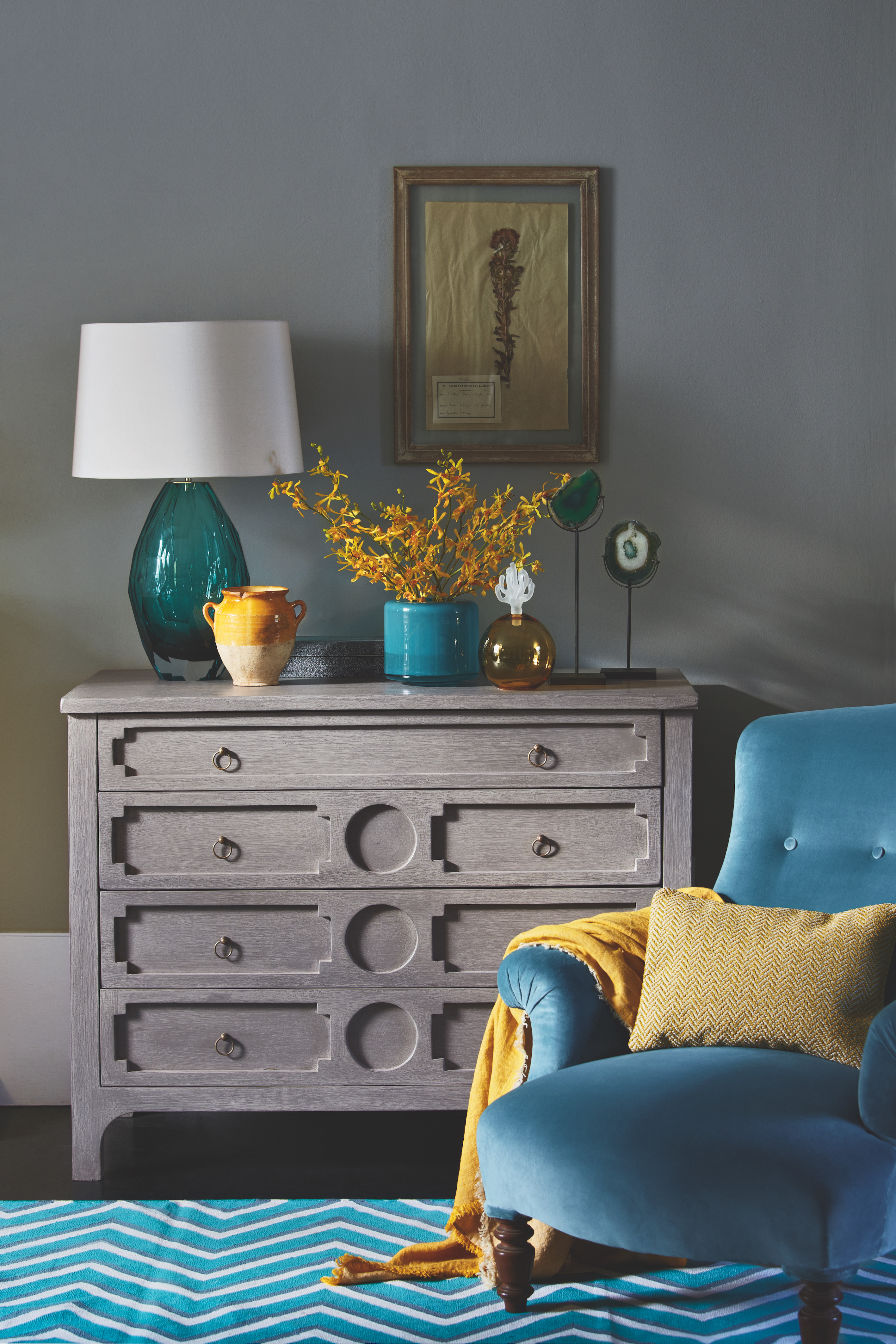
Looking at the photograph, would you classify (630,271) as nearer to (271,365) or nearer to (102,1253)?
(271,365)

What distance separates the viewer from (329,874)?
239 cm

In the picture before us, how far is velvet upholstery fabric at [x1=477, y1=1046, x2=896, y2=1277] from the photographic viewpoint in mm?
1599

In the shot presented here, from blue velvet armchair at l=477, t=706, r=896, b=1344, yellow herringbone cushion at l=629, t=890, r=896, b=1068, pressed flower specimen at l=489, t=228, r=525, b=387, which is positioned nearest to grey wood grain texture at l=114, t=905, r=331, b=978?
blue velvet armchair at l=477, t=706, r=896, b=1344

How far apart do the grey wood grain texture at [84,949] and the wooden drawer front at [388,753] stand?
0.06 metres

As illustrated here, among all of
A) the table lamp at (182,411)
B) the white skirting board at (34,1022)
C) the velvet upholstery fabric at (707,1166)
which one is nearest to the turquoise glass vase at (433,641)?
the table lamp at (182,411)

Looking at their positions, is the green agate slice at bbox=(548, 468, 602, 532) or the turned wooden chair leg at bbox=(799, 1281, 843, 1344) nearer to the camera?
the turned wooden chair leg at bbox=(799, 1281, 843, 1344)

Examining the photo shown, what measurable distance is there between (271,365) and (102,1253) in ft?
5.30

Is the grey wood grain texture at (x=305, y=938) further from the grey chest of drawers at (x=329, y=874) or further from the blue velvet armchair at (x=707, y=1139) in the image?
the blue velvet armchair at (x=707, y=1139)

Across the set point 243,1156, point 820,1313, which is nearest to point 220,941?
point 243,1156

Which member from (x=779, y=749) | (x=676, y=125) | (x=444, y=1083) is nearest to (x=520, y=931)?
(x=444, y=1083)

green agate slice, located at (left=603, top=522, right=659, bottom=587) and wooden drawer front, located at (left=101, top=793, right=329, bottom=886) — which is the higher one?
green agate slice, located at (left=603, top=522, right=659, bottom=587)

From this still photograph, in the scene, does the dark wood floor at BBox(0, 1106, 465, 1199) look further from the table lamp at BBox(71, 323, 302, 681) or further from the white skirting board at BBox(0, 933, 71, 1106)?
the table lamp at BBox(71, 323, 302, 681)

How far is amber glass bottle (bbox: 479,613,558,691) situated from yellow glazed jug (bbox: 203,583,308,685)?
39 cm

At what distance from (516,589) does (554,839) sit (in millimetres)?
485
